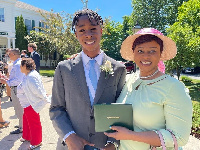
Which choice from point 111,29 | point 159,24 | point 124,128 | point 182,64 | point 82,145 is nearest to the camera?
point 124,128

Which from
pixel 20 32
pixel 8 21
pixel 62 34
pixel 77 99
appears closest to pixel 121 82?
pixel 77 99

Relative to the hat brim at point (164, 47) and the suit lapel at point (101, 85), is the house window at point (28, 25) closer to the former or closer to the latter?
the hat brim at point (164, 47)

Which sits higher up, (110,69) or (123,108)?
(110,69)

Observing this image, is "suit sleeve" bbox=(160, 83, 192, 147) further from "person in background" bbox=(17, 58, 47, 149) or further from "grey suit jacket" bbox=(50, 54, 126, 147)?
"person in background" bbox=(17, 58, 47, 149)

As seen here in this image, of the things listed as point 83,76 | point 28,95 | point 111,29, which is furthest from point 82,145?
point 111,29

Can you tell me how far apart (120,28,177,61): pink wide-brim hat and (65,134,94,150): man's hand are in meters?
1.06

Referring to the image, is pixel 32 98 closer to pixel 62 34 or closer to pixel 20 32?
pixel 62 34

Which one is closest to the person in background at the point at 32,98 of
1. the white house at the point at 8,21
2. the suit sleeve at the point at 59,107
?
the suit sleeve at the point at 59,107

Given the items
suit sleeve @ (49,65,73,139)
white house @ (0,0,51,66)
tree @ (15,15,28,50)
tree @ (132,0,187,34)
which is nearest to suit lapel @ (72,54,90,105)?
suit sleeve @ (49,65,73,139)

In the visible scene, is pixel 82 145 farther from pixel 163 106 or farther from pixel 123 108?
pixel 163 106

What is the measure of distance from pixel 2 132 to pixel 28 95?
1966 millimetres

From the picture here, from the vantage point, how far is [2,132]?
556 cm

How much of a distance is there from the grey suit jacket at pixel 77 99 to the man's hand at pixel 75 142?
0.24 ft

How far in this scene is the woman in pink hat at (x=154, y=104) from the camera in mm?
1594
